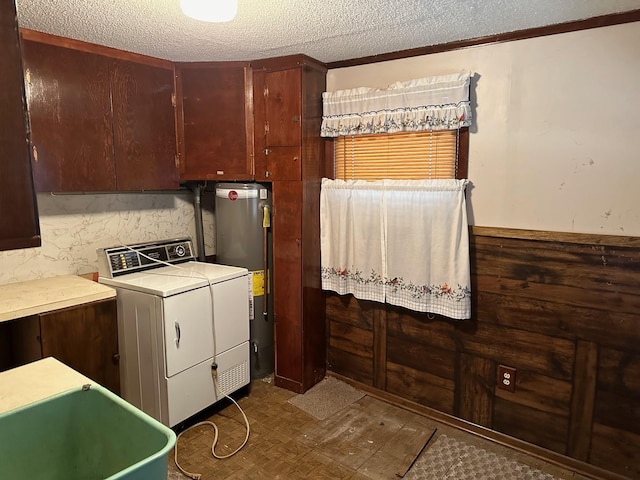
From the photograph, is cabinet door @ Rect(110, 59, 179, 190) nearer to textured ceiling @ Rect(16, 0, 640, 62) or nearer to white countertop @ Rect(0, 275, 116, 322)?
textured ceiling @ Rect(16, 0, 640, 62)

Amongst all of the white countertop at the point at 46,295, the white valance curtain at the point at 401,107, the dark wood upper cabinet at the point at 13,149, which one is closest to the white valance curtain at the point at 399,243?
the white valance curtain at the point at 401,107

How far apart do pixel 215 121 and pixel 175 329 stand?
4.64 feet

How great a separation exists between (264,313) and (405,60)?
1.94 metres

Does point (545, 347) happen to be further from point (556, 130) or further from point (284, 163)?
point (284, 163)

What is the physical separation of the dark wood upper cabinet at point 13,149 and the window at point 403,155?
2127 mm

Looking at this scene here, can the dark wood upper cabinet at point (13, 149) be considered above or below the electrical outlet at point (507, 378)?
above

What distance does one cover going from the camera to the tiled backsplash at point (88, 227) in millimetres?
2600

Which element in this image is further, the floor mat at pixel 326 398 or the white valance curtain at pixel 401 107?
the floor mat at pixel 326 398

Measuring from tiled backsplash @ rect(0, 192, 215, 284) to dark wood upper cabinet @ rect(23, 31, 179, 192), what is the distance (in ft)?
0.87

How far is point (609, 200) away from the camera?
84.5 inches

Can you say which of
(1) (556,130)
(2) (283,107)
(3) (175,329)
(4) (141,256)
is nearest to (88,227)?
(4) (141,256)

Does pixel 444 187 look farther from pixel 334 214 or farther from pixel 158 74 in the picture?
pixel 158 74

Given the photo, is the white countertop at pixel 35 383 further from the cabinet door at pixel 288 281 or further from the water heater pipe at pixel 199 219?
the water heater pipe at pixel 199 219

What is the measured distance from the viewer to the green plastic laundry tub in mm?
1085
